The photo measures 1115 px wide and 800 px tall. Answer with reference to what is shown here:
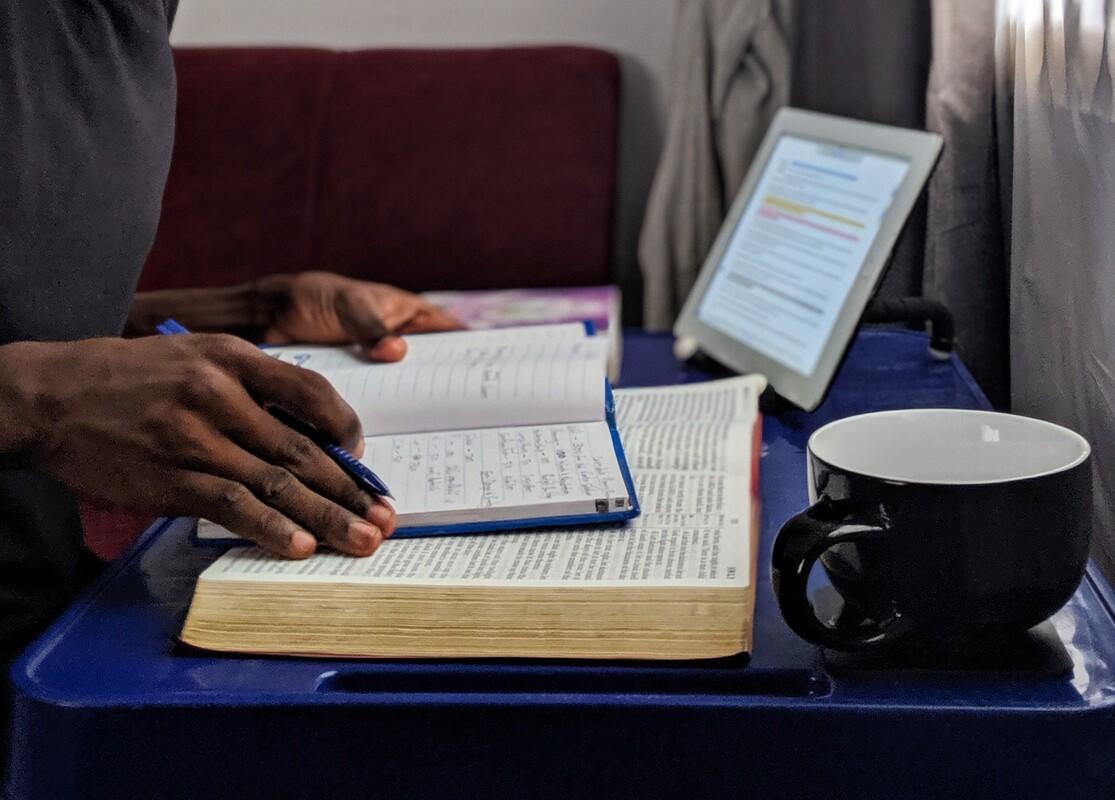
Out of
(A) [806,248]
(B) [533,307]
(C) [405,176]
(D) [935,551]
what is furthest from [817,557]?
(C) [405,176]

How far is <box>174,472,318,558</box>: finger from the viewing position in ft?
1.87

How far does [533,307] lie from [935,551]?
0.96m

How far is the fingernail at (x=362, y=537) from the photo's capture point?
22.6 inches

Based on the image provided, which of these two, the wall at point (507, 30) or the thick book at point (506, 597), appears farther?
the wall at point (507, 30)

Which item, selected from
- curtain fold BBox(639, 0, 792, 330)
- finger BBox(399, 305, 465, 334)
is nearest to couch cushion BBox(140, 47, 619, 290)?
curtain fold BBox(639, 0, 792, 330)

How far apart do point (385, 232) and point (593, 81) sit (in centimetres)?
36

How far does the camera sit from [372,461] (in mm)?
681

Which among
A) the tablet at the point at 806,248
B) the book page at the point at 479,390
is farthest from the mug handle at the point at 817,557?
the tablet at the point at 806,248

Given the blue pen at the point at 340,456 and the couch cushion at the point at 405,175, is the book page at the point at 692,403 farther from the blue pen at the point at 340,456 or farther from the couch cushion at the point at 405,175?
the couch cushion at the point at 405,175

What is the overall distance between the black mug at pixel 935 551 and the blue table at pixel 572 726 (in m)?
0.02

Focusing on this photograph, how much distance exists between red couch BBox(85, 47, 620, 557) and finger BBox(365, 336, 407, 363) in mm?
840

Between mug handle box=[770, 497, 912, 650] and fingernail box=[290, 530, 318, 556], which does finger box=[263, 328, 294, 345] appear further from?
mug handle box=[770, 497, 912, 650]

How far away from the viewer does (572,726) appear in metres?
0.46

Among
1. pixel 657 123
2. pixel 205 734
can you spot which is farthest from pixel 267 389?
pixel 657 123
